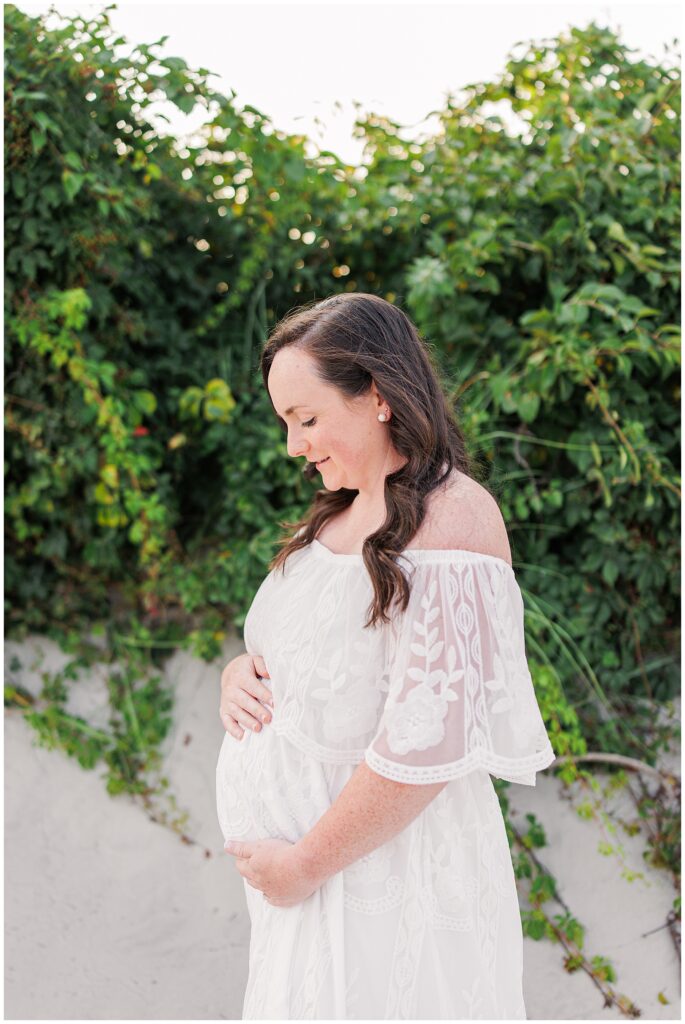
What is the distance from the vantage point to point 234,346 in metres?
3.69

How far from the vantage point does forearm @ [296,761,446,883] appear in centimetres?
131

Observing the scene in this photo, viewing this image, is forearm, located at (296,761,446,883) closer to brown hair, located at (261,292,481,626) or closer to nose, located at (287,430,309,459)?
brown hair, located at (261,292,481,626)

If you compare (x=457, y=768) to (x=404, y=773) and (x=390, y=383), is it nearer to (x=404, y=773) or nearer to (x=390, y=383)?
(x=404, y=773)

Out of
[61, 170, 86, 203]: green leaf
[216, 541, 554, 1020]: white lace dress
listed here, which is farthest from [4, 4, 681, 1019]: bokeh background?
[216, 541, 554, 1020]: white lace dress

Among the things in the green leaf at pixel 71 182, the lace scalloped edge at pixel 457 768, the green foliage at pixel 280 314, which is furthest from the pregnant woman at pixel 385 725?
the green leaf at pixel 71 182

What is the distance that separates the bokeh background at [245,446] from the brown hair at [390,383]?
1521 millimetres

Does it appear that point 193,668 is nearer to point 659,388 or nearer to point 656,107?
point 659,388

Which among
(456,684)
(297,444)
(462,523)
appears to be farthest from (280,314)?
(456,684)

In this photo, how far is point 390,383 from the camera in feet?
4.74

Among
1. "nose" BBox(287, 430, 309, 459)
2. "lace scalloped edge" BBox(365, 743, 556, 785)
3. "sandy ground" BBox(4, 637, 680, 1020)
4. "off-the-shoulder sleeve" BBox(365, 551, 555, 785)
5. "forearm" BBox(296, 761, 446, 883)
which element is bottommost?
"sandy ground" BBox(4, 637, 680, 1020)

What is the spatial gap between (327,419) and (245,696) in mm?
582

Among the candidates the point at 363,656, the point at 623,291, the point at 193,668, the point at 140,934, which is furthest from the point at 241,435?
the point at 363,656

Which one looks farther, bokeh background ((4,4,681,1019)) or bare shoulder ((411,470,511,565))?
bokeh background ((4,4,681,1019))

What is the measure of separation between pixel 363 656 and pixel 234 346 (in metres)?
2.55
